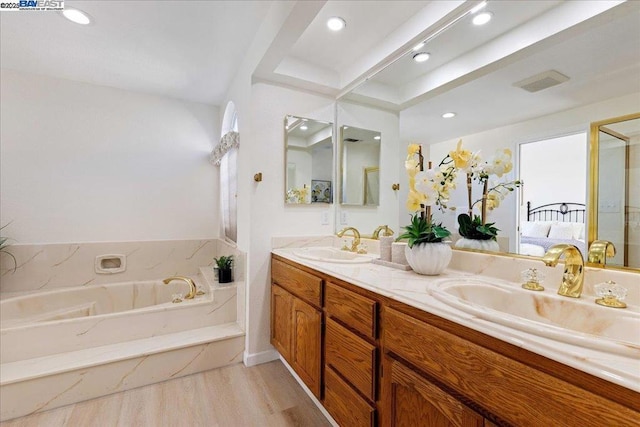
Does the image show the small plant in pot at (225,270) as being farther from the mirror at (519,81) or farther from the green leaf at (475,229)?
the green leaf at (475,229)

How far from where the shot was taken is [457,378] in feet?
2.53

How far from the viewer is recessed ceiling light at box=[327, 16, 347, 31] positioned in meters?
1.70

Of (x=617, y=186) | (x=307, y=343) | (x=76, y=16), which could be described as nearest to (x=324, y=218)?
(x=307, y=343)

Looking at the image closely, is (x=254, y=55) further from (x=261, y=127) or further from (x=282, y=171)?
(x=282, y=171)

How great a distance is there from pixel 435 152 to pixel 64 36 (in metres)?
2.73

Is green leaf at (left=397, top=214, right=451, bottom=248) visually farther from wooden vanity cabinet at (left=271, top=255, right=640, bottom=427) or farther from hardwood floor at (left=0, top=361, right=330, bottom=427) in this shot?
hardwood floor at (left=0, top=361, right=330, bottom=427)

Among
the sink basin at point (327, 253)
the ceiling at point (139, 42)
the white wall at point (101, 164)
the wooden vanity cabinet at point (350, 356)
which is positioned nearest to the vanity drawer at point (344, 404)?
the wooden vanity cabinet at point (350, 356)

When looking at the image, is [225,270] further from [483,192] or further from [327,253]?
[483,192]

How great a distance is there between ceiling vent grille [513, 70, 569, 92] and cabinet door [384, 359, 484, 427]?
1.26m

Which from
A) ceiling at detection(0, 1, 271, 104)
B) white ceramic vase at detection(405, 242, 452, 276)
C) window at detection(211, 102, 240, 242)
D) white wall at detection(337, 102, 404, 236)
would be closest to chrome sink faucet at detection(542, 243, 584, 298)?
white ceramic vase at detection(405, 242, 452, 276)

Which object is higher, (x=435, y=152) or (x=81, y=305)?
(x=435, y=152)

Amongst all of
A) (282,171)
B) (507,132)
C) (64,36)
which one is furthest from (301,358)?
(64,36)

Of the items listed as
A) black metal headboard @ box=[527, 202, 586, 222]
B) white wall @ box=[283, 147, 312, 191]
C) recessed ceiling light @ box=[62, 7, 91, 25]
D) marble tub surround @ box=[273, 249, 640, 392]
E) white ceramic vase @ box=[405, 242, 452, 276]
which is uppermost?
recessed ceiling light @ box=[62, 7, 91, 25]

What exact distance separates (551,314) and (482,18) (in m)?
1.39
